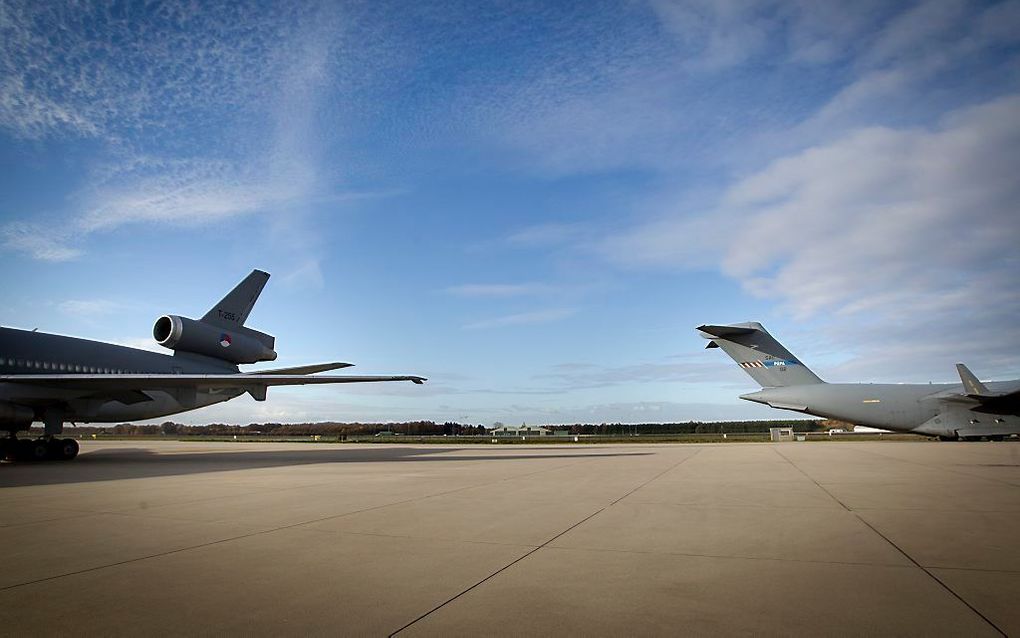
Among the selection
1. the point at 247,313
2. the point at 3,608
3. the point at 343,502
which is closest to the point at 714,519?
the point at 343,502

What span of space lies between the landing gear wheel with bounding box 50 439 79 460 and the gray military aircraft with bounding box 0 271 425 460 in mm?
26

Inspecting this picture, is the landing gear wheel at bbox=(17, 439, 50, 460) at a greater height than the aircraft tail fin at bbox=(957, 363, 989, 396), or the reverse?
the aircraft tail fin at bbox=(957, 363, 989, 396)

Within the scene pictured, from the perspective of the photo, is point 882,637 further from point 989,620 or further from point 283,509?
point 283,509

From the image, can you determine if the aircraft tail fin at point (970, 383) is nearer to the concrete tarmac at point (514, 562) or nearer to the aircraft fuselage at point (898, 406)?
the aircraft fuselage at point (898, 406)

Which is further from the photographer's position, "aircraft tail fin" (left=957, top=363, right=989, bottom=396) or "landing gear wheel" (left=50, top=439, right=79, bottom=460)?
"aircraft tail fin" (left=957, top=363, right=989, bottom=396)

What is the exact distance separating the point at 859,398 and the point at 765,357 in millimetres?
5838

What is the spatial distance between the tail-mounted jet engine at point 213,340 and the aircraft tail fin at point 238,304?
0.38m

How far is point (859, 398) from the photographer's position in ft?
109

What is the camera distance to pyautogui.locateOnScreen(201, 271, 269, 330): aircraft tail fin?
25000 millimetres

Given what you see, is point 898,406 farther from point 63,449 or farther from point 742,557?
point 63,449

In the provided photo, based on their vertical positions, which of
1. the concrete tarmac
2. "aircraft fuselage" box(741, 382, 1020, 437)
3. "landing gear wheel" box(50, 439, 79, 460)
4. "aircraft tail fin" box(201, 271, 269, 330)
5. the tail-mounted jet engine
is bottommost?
the concrete tarmac

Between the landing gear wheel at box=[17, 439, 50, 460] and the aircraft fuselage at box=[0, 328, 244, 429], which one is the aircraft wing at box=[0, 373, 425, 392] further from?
the landing gear wheel at box=[17, 439, 50, 460]

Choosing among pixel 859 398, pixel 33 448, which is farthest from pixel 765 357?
pixel 33 448

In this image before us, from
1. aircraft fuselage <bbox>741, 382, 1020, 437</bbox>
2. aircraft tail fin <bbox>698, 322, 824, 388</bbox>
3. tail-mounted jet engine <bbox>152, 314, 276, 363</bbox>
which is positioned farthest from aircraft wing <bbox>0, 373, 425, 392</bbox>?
aircraft fuselage <bbox>741, 382, 1020, 437</bbox>
